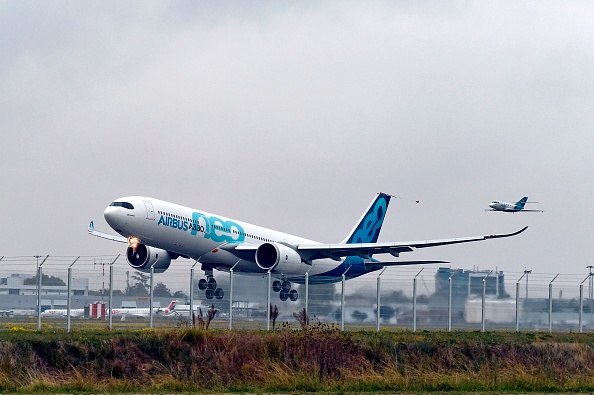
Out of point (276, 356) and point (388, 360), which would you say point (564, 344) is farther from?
point (276, 356)

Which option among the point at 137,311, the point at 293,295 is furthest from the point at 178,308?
the point at 293,295

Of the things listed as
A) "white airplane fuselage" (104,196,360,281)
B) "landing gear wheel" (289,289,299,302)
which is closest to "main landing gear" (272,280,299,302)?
"landing gear wheel" (289,289,299,302)

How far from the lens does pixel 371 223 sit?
69.9 metres

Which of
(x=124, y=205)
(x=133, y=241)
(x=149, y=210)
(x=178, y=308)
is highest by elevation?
(x=124, y=205)

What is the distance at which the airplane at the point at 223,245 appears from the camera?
49781 mm

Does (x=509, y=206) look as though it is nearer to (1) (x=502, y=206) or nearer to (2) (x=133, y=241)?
(1) (x=502, y=206)

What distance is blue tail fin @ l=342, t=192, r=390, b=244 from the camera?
68.4 meters

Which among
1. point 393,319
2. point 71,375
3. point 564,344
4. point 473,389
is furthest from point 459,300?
point 71,375

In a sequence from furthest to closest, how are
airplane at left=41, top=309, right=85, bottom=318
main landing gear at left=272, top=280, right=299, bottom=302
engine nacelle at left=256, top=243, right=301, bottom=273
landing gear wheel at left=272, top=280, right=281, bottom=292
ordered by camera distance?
engine nacelle at left=256, top=243, right=301, bottom=273 → landing gear wheel at left=272, top=280, right=281, bottom=292 → main landing gear at left=272, top=280, right=299, bottom=302 → airplane at left=41, top=309, right=85, bottom=318

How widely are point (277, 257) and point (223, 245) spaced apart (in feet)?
9.31

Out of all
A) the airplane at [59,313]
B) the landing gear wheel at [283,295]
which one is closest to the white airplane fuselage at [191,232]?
the landing gear wheel at [283,295]

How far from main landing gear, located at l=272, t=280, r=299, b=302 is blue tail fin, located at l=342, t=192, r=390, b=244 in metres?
26.0

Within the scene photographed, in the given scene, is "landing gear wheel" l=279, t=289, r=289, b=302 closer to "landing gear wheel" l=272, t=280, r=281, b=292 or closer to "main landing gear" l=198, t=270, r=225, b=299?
"landing gear wheel" l=272, t=280, r=281, b=292

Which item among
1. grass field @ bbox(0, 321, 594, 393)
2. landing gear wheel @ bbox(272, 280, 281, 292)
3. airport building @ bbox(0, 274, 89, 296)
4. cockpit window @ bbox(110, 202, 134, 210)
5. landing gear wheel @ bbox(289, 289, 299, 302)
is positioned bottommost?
grass field @ bbox(0, 321, 594, 393)
